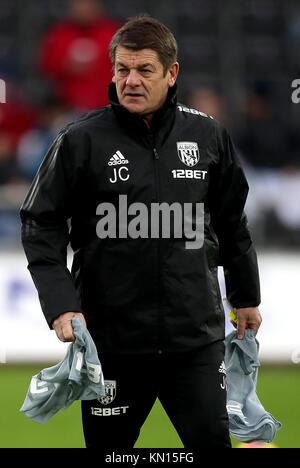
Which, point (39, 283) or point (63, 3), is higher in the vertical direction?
point (63, 3)

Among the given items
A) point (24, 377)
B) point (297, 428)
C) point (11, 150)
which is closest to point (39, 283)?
point (297, 428)

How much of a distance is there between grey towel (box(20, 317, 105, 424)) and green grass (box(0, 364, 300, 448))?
2.15m

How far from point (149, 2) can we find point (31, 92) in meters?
2.07

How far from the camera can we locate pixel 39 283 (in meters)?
4.36

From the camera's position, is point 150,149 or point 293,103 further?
point 293,103

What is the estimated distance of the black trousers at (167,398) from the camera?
4.39m

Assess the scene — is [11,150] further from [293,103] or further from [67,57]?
[293,103]

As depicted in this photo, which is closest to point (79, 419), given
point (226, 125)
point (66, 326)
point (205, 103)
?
point (66, 326)

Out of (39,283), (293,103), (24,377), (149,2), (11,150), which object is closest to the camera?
(39,283)

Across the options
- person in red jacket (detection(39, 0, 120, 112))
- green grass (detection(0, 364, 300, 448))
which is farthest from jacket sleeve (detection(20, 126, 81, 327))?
person in red jacket (detection(39, 0, 120, 112))

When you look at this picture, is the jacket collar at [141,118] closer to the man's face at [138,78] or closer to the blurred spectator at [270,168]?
the man's face at [138,78]

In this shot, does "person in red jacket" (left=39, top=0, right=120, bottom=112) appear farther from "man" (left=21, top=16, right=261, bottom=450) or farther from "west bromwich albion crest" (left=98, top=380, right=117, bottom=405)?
"west bromwich albion crest" (left=98, top=380, right=117, bottom=405)

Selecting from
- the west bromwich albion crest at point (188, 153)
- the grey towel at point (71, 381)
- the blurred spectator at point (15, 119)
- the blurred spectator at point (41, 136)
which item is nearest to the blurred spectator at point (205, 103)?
the blurred spectator at point (41, 136)

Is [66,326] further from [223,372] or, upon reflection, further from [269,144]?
[269,144]
